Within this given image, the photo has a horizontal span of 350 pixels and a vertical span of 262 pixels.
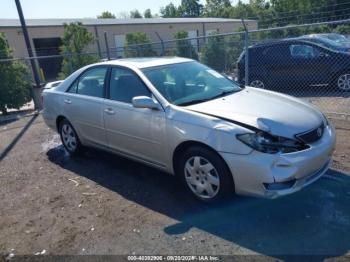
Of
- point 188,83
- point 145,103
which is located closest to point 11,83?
point 188,83

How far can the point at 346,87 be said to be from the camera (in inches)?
359

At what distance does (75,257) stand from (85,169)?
225cm

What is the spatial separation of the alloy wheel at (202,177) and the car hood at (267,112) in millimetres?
543

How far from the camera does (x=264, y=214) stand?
12.1 ft

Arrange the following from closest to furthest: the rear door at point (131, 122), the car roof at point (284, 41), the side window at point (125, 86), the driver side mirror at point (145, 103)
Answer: the driver side mirror at point (145, 103) < the rear door at point (131, 122) < the side window at point (125, 86) < the car roof at point (284, 41)

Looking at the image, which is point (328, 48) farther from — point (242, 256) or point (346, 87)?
point (242, 256)

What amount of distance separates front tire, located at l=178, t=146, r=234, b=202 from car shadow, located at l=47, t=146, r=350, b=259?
0.18 m

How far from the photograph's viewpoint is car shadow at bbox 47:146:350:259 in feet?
10.4

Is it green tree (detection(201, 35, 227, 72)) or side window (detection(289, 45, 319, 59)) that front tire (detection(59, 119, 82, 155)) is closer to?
side window (detection(289, 45, 319, 59))

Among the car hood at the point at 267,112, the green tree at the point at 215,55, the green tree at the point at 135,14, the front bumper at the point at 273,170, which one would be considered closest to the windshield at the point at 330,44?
the green tree at the point at 215,55

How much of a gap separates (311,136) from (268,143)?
546 millimetres

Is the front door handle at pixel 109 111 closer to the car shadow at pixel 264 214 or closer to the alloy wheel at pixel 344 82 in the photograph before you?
the car shadow at pixel 264 214

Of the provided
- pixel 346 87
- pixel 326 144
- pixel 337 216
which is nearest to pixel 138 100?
pixel 326 144

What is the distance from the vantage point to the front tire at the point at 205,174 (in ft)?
11.9
